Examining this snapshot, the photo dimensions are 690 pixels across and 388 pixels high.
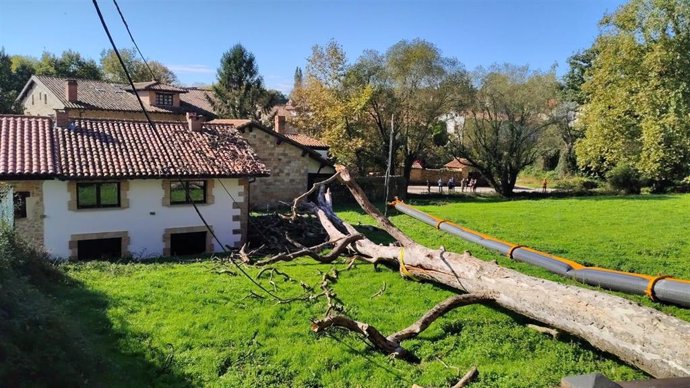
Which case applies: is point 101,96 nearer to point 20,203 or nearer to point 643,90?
point 20,203

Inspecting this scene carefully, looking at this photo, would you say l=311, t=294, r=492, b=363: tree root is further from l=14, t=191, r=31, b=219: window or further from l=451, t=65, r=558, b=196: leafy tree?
l=451, t=65, r=558, b=196: leafy tree

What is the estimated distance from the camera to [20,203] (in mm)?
15750

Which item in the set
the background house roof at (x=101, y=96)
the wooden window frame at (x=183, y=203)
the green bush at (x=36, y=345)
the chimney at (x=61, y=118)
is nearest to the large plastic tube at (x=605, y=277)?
the wooden window frame at (x=183, y=203)

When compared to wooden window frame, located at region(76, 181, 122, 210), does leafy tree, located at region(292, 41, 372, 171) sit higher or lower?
higher

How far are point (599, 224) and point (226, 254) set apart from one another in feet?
51.8

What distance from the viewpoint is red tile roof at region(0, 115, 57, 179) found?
51.0 ft

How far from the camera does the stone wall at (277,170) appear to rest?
95.3ft

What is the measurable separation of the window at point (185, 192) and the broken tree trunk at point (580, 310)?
934 cm

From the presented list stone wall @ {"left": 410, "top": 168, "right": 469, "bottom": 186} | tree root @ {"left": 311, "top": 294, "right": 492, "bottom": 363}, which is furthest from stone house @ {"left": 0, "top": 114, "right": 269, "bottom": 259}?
stone wall @ {"left": 410, "top": 168, "right": 469, "bottom": 186}

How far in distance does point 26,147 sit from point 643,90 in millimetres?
28041

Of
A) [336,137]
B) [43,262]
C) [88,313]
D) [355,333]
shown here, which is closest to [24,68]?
[336,137]

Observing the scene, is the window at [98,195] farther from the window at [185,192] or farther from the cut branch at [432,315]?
the cut branch at [432,315]

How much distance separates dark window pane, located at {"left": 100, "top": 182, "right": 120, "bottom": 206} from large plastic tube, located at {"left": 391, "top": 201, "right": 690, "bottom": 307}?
12.2 meters

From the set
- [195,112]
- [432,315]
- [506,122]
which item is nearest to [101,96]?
[195,112]
